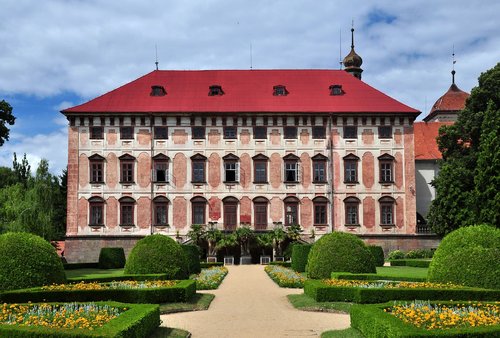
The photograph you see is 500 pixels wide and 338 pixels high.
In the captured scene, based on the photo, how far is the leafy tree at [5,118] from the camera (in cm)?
3319

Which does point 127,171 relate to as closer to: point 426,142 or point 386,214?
point 386,214

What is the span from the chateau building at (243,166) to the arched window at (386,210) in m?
0.10

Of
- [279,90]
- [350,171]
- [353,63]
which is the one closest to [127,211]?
[279,90]

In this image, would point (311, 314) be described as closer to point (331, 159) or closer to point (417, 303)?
point (417, 303)

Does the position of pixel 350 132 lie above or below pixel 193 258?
above

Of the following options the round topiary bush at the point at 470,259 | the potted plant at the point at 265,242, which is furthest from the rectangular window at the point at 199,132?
the round topiary bush at the point at 470,259

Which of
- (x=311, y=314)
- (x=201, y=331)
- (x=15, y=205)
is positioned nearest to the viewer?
(x=201, y=331)

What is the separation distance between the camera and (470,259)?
17.8 metres

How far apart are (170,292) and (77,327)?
6870 mm

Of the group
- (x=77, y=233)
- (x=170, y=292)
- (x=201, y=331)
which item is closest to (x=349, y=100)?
(x=77, y=233)

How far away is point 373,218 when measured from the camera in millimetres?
44250

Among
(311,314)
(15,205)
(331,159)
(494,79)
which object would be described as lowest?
(311,314)

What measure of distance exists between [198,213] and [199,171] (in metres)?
2.99

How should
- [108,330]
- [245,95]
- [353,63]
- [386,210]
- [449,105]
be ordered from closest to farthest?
[108,330]
[386,210]
[245,95]
[353,63]
[449,105]
